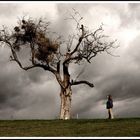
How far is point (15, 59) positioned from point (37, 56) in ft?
8.34

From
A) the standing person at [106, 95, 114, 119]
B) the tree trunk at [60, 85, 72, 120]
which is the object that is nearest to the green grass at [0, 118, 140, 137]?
the standing person at [106, 95, 114, 119]

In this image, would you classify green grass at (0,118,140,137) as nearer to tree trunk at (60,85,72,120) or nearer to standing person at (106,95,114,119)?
standing person at (106,95,114,119)

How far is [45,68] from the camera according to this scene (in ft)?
146

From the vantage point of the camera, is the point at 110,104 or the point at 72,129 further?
the point at 110,104

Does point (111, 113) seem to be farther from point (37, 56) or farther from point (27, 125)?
point (37, 56)

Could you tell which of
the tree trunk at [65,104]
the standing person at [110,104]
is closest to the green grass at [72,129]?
the standing person at [110,104]

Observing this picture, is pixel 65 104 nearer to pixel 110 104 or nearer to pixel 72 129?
pixel 110 104

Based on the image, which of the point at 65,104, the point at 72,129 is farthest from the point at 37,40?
the point at 72,129

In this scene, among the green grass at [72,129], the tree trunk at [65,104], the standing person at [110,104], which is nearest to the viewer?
the green grass at [72,129]

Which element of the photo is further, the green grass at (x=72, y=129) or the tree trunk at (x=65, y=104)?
the tree trunk at (x=65, y=104)

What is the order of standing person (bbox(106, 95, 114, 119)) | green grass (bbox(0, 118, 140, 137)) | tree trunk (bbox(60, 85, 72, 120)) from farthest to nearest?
tree trunk (bbox(60, 85, 72, 120)) < standing person (bbox(106, 95, 114, 119)) < green grass (bbox(0, 118, 140, 137))

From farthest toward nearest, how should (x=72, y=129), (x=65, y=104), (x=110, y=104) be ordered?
(x=65, y=104)
(x=110, y=104)
(x=72, y=129)

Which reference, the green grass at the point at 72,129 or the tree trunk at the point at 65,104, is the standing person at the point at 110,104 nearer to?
the green grass at the point at 72,129

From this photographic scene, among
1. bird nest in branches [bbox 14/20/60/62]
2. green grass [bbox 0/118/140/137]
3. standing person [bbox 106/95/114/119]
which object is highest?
bird nest in branches [bbox 14/20/60/62]
